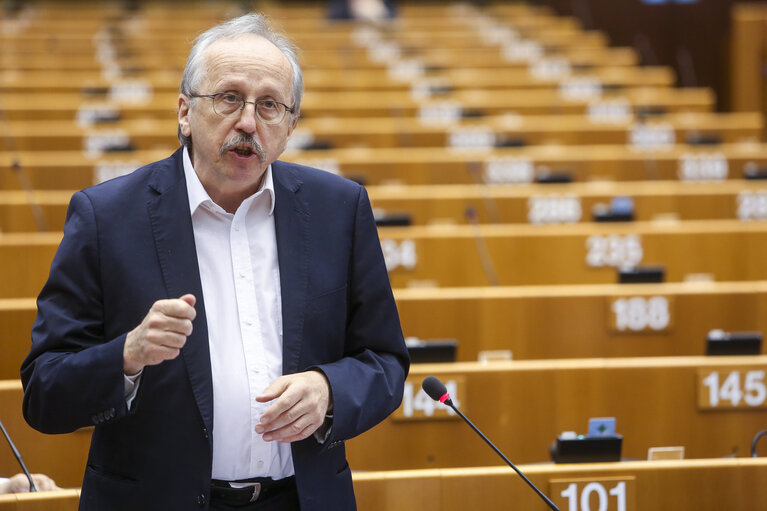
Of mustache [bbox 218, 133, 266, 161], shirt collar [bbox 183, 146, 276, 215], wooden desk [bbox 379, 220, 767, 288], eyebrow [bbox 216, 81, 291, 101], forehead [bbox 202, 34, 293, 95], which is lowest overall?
wooden desk [bbox 379, 220, 767, 288]

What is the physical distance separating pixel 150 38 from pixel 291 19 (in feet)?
3.16

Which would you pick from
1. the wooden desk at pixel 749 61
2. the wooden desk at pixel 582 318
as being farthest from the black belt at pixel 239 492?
the wooden desk at pixel 749 61

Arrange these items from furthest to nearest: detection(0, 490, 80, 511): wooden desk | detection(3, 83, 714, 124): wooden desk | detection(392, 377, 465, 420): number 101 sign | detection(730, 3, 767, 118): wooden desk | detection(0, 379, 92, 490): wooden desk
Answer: detection(730, 3, 767, 118): wooden desk, detection(3, 83, 714, 124): wooden desk, detection(392, 377, 465, 420): number 101 sign, detection(0, 379, 92, 490): wooden desk, detection(0, 490, 80, 511): wooden desk

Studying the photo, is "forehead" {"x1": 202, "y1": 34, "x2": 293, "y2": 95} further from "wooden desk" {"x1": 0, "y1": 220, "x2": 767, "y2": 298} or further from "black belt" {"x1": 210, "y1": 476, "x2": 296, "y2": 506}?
"wooden desk" {"x1": 0, "y1": 220, "x2": 767, "y2": 298}

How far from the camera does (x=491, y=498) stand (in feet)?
4.23

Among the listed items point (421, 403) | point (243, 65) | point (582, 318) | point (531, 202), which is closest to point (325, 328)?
point (243, 65)

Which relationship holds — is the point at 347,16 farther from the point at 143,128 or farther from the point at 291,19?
the point at 143,128

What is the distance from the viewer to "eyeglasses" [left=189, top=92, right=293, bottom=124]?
0.89 meters

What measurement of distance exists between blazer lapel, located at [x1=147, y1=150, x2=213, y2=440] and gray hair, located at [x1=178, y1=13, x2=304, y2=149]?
0.22 ft

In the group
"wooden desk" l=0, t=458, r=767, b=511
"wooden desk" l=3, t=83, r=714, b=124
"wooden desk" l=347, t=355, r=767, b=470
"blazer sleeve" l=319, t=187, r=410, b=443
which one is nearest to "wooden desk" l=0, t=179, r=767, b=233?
"wooden desk" l=3, t=83, r=714, b=124

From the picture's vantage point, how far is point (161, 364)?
2.83ft

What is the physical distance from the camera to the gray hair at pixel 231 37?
35.8 inches

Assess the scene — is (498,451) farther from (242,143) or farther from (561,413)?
(561,413)

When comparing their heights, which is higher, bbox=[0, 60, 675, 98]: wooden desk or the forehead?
the forehead
